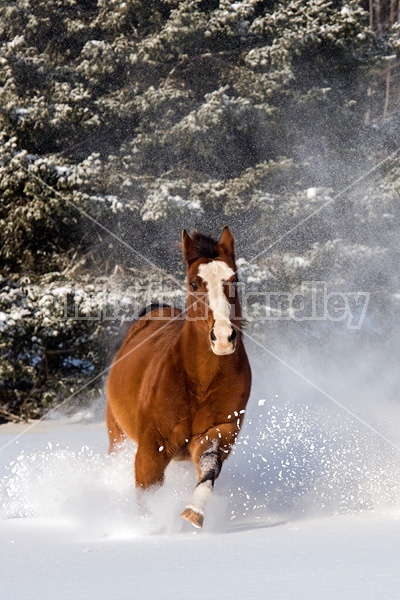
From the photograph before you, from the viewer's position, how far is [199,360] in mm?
5406

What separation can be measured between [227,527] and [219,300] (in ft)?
4.31

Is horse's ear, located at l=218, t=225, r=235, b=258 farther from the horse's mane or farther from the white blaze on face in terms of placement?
the white blaze on face

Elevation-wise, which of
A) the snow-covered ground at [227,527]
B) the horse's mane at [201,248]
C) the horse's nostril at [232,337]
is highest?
the horse's mane at [201,248]

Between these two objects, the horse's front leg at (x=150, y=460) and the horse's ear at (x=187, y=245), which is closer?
the horse's front leg at (x=150, y=460)

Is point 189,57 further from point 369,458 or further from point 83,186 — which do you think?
point 369,458

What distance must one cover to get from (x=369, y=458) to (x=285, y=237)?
7027mm

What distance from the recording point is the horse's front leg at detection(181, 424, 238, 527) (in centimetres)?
483

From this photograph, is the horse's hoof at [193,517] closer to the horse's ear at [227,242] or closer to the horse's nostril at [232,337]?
the horse's nostril at [232,337]

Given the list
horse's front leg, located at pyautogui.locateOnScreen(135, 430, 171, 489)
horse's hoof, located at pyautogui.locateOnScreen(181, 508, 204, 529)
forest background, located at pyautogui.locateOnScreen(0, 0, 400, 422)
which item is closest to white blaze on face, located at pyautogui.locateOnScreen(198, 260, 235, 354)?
horse's front leg, located at pyautogui.locateOnScreen(135, 430, 171, 489)

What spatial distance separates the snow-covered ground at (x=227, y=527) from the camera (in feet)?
11.6

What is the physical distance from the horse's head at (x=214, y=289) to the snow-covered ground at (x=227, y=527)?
0.99 meters

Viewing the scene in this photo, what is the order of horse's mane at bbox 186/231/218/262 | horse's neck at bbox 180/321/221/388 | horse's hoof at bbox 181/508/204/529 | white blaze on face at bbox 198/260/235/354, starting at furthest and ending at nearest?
horse's mane at bbox 186/231/218/262, horse's neck at bbox 180/321/221/388, white blaze on face at bbox 198/260/235/354, horse's hoof at bbox 181/508/204/529

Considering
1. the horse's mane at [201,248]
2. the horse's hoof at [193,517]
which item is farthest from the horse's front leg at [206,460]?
the horse's mane at [201,248]

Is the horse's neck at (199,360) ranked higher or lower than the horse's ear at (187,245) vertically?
lower
